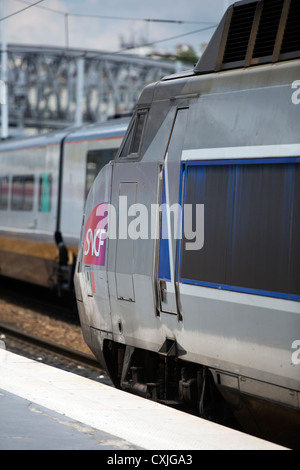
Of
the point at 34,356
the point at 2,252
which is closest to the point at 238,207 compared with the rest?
the point at 34,356

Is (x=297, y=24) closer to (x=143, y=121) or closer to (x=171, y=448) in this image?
(x=143, y=121)

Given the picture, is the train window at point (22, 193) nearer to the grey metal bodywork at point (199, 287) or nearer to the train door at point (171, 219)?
the grey metal bodywork at point (199, 287)

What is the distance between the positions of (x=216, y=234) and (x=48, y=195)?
11.3 meters

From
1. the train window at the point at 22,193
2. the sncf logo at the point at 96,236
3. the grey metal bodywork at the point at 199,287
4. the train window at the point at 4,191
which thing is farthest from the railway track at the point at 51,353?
the train window at the point at 4,191

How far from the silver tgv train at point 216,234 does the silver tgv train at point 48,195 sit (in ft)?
20.2

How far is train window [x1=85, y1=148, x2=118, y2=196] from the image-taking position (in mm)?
13805

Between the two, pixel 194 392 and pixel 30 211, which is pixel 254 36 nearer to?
pixel 194 392

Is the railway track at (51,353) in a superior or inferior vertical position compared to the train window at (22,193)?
inferior

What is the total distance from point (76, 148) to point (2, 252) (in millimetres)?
5573

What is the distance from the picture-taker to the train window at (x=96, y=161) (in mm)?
13805

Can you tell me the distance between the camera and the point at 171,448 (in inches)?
194

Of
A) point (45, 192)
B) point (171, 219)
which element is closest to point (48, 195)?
point (45, 192)

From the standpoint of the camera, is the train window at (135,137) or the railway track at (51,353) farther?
the railway track at (51,353)

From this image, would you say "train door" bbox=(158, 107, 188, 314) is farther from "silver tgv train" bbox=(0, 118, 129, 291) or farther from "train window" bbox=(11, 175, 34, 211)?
"train window" bbox=(11, 175, 34, 211)
